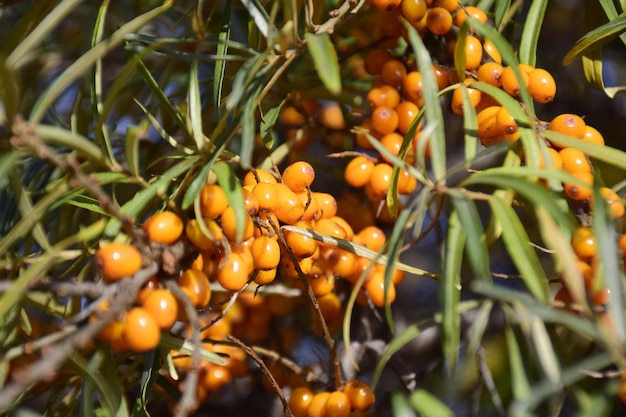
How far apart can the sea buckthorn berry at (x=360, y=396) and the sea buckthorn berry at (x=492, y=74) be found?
1.72 feet

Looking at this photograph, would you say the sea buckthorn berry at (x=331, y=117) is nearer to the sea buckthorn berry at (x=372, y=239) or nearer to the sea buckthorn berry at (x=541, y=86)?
the sea buckthorn berry at (x=372, y=239)

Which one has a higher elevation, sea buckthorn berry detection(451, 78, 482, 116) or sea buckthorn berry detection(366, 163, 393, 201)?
sea buckthorn berry detection(451, 78, 482, 116)

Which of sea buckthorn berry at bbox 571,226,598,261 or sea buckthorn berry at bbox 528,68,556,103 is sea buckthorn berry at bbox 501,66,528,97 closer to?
sea buckthorn berry at bbox 528,68,556,103

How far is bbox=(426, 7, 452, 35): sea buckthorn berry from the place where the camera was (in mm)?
1126

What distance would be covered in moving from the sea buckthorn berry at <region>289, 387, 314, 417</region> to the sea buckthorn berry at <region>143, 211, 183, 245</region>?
41 cm

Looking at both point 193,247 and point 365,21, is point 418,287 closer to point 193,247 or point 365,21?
point 365,21

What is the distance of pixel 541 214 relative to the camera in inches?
26.9

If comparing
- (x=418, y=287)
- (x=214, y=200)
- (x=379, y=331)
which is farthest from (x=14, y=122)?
(x=418, y=287)

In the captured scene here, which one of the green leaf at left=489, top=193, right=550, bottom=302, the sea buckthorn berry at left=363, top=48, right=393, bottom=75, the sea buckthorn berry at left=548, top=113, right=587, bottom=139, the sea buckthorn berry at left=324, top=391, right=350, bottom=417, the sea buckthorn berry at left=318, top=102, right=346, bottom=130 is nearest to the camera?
the green leaf at left=489, top=193, right=550, bottom=302

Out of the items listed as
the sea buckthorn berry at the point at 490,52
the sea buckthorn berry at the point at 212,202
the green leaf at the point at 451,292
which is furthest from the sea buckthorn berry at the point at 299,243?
the sea buckthorn berry at the point at 490,52

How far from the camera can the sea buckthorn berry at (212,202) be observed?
86 centimetres

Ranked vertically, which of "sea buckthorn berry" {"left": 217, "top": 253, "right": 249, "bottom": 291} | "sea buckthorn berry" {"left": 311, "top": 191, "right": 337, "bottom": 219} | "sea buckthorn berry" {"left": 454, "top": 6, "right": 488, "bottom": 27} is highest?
"sea buckthorn berry" {"left": 454, "top": 6, "right": 488, "bottom": 27}

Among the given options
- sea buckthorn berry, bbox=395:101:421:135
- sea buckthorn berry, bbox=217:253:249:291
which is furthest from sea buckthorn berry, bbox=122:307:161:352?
sea buckthorn berry, bbox=395:101:421:135

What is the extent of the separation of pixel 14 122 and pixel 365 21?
3.06ft
